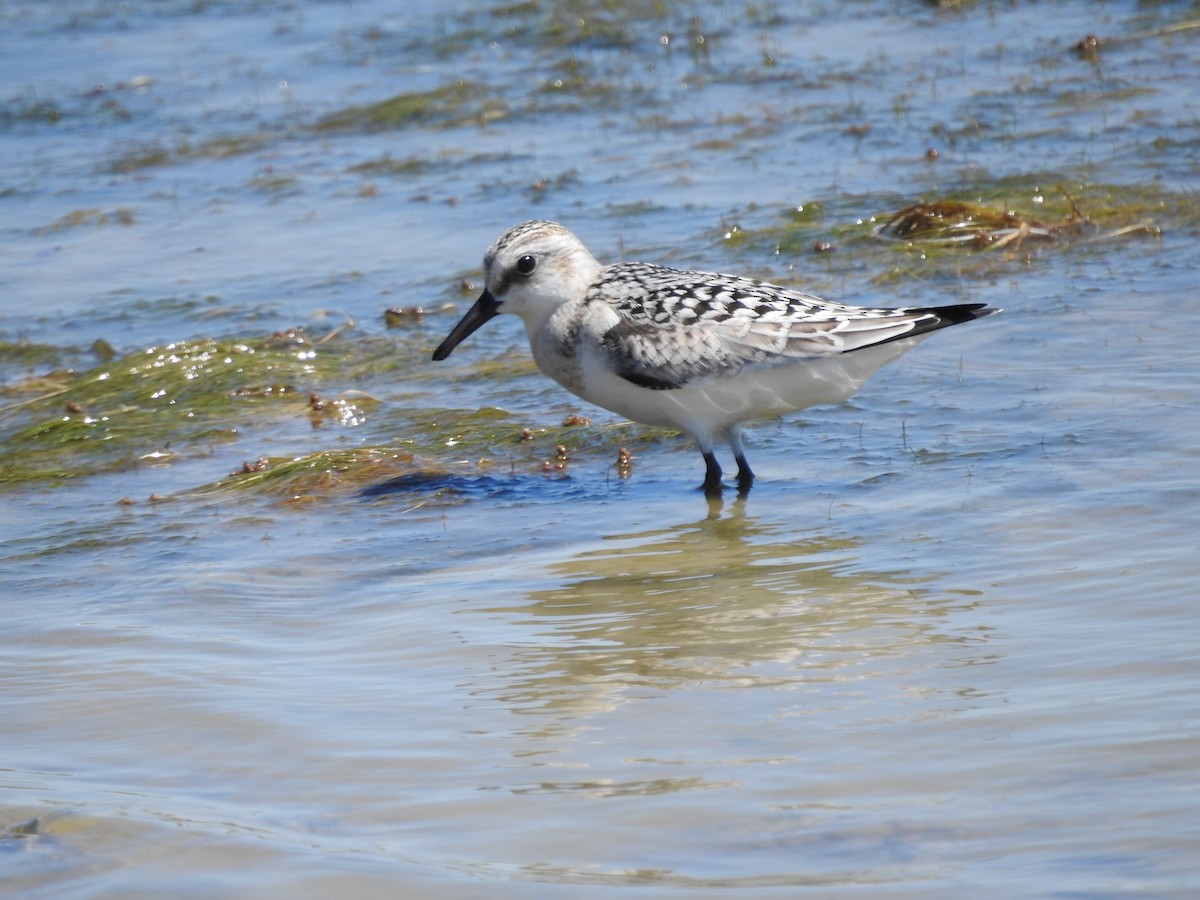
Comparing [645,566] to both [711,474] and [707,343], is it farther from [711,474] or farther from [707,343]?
[707,343]

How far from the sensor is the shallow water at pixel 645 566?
4531mm

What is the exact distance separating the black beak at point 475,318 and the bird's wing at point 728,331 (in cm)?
86

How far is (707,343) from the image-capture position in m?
7.91

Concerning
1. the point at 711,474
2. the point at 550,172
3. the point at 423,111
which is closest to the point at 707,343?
the point at 711,474

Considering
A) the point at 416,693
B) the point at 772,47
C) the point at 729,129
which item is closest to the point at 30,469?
the point at 416,693

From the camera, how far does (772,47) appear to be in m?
17.5

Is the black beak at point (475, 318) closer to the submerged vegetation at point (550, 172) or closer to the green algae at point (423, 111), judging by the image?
the submerged vegetation at point (550, 172)

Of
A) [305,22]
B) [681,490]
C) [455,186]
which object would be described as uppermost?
[305,22]

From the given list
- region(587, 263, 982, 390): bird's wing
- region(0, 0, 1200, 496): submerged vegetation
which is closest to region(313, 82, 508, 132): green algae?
region(0, 0, 1200, 496): submerged vegetation

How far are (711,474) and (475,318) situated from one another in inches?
65.2

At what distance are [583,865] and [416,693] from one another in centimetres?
147

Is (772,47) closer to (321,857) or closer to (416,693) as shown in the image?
(416,693)

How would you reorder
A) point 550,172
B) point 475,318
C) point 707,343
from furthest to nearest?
point 550,172 → point 475,318 → point 707,343

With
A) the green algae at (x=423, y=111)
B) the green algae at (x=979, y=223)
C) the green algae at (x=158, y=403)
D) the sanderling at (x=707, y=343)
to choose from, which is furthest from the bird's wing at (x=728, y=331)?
the green algae at (x=423, y=111)
